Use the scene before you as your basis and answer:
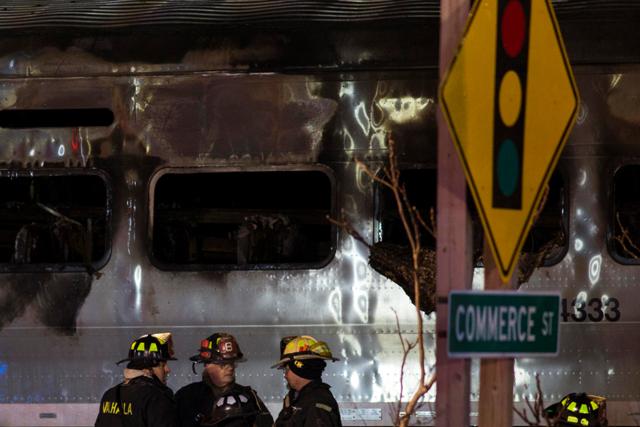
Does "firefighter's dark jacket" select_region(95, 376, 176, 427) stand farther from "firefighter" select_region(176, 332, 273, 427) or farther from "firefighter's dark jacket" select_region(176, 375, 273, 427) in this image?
"firefighter's dark jacket" select_region(176, 375, 273, 427)

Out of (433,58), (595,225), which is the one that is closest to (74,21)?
(433,58)

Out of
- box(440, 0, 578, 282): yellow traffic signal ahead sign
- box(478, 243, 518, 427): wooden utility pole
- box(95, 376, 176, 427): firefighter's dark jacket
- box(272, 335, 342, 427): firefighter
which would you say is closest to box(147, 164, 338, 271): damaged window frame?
box(272, 335, 342, 427): firefighter

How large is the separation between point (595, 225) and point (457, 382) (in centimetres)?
379

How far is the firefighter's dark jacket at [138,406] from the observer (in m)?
6.23

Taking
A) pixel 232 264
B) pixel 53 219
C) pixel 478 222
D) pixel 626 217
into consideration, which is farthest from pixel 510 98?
pixel 53 219

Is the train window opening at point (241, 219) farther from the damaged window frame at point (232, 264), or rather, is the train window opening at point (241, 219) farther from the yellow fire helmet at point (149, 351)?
the yellow fire helmet at point (149, 351)

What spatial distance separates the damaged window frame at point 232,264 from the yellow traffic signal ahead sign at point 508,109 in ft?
12.3

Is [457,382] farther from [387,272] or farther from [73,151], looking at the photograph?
[73,151]

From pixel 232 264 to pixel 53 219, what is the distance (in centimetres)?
148

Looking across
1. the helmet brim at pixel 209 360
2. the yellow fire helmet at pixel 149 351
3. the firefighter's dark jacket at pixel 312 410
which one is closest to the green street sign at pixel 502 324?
the firefighter's dark jacket at pixel 312 410

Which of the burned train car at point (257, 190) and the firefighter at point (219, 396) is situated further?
the burned train car at point (257, 190)

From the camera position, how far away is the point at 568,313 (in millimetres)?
7297

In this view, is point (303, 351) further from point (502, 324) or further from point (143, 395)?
point (502, 324)

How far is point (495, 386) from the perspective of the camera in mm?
3867
